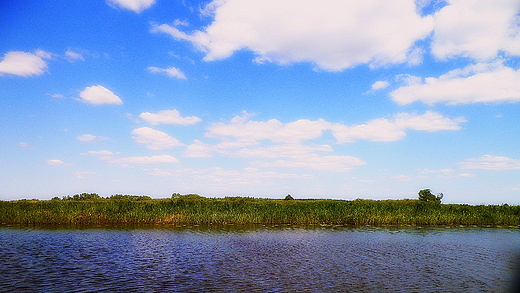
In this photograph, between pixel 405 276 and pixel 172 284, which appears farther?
pixel 405 276

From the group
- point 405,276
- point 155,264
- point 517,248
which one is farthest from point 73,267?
point 517,248

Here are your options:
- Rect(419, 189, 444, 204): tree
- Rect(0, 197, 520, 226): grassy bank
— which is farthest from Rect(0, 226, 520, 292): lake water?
Rect(419, 189, 444, 204): tree

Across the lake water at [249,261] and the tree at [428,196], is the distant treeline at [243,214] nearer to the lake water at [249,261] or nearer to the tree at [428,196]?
the lake water at [249,261]

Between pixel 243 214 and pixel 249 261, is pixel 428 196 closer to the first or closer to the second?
pixel 243 214

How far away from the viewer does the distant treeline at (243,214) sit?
41600 mm

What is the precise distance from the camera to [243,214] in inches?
1726

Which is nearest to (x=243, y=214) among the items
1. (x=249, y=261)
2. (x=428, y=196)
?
(x=249, y=261)

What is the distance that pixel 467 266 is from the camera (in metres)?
21.2

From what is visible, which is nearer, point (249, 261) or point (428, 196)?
point (249, 261)

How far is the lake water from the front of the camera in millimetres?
16250

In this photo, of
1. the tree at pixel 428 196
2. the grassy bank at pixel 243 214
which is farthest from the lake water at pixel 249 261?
the tree at pixel 428 196

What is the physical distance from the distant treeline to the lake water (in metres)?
7.42

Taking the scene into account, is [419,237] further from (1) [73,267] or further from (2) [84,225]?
(2) [84,225]

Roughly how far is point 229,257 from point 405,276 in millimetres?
11654
